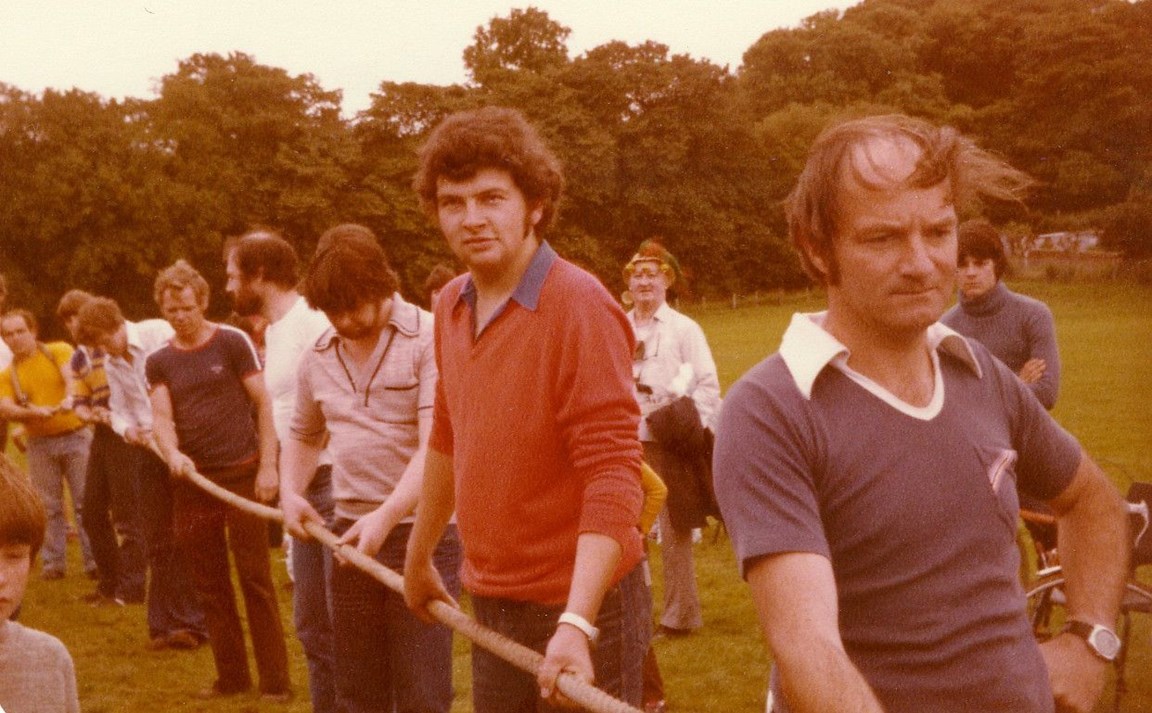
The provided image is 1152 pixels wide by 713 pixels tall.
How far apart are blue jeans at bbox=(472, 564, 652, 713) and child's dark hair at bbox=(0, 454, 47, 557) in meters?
0.88

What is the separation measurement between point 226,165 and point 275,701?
71.0ft

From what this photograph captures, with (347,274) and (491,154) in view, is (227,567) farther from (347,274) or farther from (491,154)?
(491,154)

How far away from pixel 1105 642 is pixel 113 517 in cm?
735

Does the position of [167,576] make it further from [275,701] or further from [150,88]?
[150,88]

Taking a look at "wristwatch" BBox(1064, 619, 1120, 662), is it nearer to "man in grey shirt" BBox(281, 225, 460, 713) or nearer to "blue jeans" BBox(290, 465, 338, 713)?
"man in grey shirt" BBox(281, 225, 460, 713)

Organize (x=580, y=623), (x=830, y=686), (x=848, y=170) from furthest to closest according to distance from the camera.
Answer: (x=580, y=623) < (x=848, y=170) < (x=830, y=686)

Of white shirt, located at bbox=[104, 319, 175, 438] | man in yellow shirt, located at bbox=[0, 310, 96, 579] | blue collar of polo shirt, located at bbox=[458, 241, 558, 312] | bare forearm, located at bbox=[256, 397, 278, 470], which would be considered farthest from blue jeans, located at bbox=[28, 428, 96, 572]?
blue collar of polo shirt, located at bbox=[458, 241, 558, 312]

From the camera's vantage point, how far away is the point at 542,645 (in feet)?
8.35

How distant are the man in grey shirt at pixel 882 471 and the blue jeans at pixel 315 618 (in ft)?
8.29

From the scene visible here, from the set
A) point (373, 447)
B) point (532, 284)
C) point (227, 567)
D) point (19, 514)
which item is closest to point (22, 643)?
point (19, 514)

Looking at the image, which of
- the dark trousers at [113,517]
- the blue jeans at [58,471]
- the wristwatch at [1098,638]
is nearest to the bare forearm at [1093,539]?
the wristwatch at [1098,638]

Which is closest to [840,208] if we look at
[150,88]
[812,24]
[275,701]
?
[275,701]

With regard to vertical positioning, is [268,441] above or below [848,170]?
below

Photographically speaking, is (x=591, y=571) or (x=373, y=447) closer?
(x=591, y=571)
